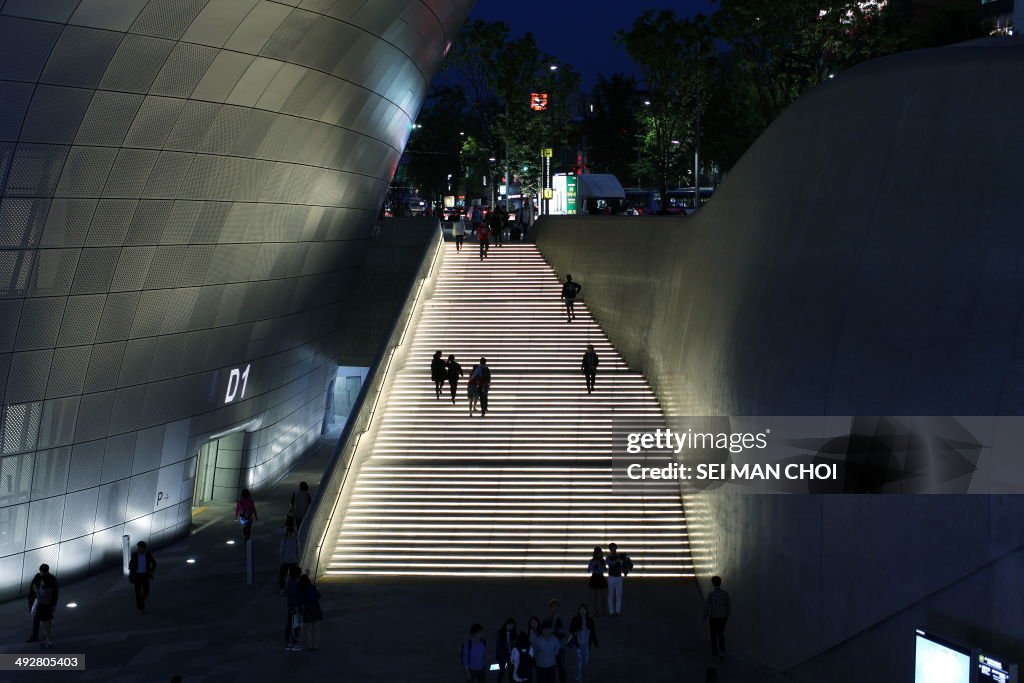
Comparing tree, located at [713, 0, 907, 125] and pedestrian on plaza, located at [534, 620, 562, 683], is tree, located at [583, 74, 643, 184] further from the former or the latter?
pedestrian on plaza, located at [534, 620, 562, 683]

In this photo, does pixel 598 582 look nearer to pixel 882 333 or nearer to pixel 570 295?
pixel 882 333

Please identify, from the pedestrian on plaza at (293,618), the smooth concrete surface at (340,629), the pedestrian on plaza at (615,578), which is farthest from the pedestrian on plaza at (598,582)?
the pedestrian on plaza at (293,618)

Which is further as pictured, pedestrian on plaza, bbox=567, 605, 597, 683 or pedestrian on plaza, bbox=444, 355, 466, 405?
pedestrian on plaza, bbox=444, 355, 466, 405

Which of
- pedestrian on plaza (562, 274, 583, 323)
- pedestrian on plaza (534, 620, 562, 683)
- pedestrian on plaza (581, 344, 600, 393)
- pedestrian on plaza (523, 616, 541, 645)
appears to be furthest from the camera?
pedestrian on plaza (562, 274, 583, 323)

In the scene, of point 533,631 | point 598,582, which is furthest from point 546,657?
point 598,582

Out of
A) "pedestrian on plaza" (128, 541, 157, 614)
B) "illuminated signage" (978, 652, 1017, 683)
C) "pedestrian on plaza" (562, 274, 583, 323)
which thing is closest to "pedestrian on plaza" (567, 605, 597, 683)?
"illuminated signage" (978, 652, 1017, 683)

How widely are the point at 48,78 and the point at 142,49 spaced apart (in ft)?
4.89

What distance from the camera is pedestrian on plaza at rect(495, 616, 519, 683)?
12.8 m

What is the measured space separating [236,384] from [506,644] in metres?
13.7

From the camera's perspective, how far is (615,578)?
16.0 metres

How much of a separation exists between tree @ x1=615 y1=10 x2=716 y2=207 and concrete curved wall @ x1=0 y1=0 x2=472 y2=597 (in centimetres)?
2062

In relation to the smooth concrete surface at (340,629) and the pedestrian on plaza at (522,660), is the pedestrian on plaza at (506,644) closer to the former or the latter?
the pedestrian on plaza at (522,660)

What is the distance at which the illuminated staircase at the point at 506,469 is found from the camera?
61.3 feet

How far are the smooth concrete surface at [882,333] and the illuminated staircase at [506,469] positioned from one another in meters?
3.35
